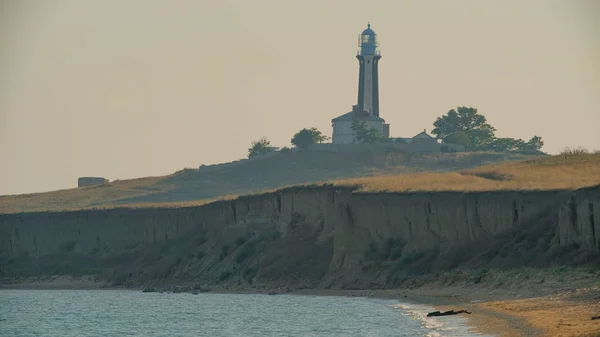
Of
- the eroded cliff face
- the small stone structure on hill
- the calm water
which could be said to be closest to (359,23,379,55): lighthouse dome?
the small stone structure on hill

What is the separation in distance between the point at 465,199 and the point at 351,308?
13.0 metres

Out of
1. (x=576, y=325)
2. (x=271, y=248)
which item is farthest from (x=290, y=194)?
(x=576, y=325)

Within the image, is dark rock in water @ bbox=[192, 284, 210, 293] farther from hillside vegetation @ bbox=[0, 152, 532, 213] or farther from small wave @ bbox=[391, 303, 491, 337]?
hillside vegetation @ bbox=[0, 152, 532, 213]

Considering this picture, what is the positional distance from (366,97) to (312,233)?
263 ft

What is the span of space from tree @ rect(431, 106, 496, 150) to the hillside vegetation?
14.9m

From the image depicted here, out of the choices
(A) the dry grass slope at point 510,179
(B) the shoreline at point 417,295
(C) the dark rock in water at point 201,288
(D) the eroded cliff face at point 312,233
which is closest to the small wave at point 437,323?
(B) the shoreline at point 417,295

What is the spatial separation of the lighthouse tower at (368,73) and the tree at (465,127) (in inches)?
385

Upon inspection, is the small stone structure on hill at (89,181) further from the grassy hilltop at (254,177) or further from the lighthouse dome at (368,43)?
the lighthouse dome at (368,43)

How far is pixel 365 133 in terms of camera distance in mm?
166125

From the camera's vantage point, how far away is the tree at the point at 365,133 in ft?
546

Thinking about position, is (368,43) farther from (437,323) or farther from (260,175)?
(437,323)

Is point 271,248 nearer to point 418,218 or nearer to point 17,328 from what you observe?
point 418,218

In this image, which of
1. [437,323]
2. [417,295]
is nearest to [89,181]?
[417,295]

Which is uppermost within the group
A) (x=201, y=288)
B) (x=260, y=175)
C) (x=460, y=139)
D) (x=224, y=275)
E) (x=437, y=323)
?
(x=460, y=139)
